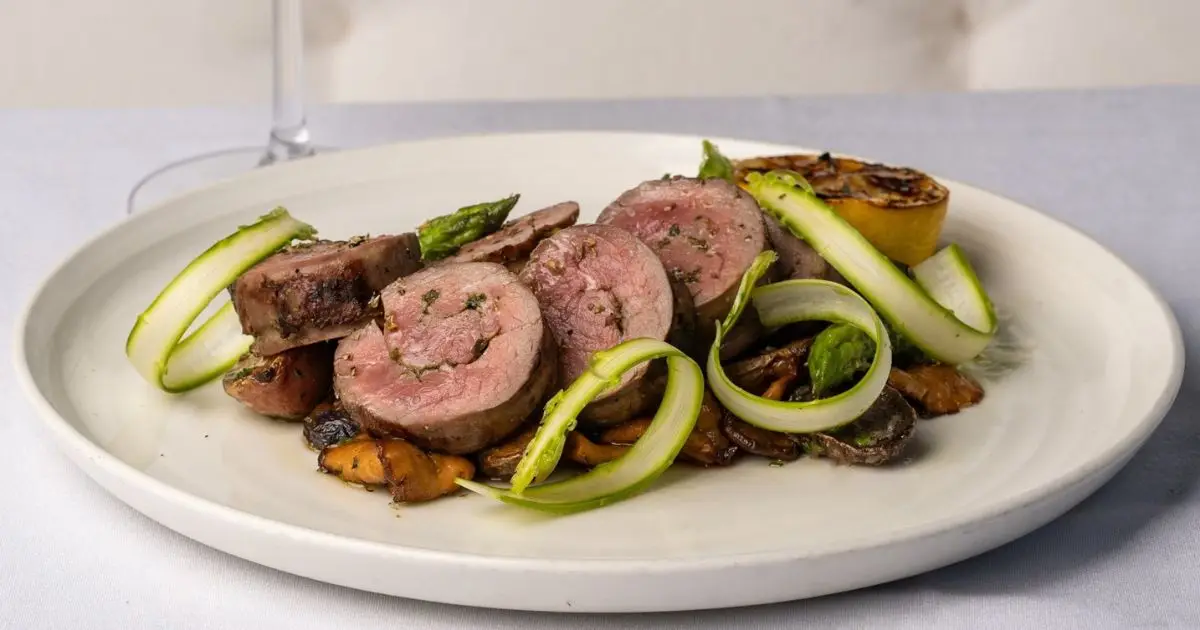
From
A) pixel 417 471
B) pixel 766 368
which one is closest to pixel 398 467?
pixel 417 471

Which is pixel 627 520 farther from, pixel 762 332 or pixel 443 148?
pixel 443 148

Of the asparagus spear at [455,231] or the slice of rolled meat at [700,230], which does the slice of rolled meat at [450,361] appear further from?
the slice of rolled meat at [700,230]

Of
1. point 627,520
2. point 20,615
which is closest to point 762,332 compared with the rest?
point 627,520

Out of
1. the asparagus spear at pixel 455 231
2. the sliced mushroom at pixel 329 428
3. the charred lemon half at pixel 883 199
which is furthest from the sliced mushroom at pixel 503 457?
the charred lemon half at pixel 883 199

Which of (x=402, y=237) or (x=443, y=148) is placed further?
(x=443, y=148)

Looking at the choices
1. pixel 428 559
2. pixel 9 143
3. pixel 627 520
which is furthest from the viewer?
pixel 9 143

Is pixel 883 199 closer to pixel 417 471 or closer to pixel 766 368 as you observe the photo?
pixel 766 368
